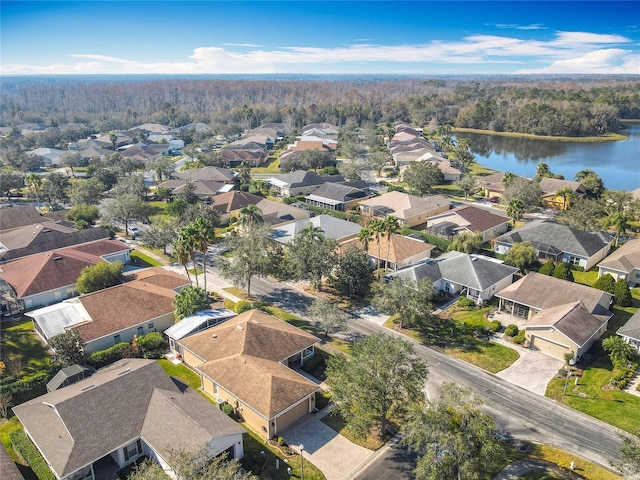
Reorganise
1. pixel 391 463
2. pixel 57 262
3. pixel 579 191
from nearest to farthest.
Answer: pixel 391 463 < pixel 57 262 < pixel 579 191

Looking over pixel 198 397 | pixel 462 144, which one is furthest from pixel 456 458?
pixel 462 144

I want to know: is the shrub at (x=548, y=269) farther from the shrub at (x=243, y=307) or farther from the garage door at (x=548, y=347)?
the shrub at (x=243, y=307)

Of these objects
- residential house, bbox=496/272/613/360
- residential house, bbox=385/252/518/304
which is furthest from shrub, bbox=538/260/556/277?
residential house, bbox=496/272/613/360

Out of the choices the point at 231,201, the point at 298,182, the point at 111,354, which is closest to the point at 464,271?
the point at 111,354

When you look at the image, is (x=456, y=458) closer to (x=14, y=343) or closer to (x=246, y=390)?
(x=246, y=390)

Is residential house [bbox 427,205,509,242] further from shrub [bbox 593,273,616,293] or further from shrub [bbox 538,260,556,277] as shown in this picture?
shrub [bbox 593,273,616,293]
